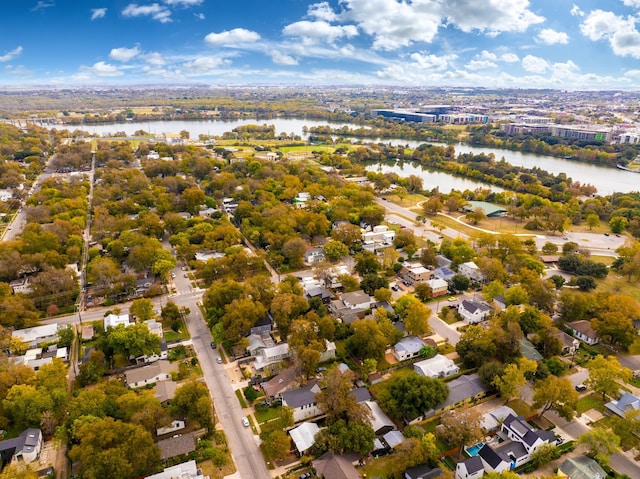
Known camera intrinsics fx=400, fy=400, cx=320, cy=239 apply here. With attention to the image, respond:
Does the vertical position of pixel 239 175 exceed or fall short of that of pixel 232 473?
it exceeds it

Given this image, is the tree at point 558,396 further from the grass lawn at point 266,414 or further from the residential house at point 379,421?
the grass lawn at point 266,414

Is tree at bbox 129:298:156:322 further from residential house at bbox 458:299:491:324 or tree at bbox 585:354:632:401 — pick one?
tree at bbox 585:354:632:401

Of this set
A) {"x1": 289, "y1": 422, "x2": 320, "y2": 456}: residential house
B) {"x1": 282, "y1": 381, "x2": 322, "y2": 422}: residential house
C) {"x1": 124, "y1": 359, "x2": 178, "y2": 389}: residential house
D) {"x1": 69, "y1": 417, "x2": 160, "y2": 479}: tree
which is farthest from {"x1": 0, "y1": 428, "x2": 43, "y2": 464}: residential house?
{"x1": 289, "y1": 422, "x2": 320, "y2": 456}: residential house

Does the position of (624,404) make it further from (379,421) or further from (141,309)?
(141,309)

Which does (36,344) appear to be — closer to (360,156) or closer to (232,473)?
(232,473)

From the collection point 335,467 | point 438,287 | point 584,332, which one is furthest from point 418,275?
point 335,467

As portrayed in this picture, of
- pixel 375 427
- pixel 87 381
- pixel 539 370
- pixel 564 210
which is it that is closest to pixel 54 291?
pixel 87 381
